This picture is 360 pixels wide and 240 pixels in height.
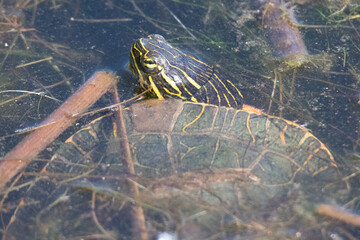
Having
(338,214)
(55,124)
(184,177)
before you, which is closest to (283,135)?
(338,214)

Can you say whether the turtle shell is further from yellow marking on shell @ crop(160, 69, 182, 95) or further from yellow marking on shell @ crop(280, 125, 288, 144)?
yellow marking on shell @ crop(160, 69, 182, 95)

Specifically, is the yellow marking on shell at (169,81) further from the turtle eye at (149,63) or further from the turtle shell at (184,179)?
the turtle shell at (184,179)

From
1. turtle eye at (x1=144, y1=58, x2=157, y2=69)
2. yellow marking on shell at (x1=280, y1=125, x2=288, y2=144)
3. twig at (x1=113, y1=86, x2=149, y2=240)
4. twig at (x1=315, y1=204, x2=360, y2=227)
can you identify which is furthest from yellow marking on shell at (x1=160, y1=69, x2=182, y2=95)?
twig at (x1=315, y1=204, x2=360, y2=227)

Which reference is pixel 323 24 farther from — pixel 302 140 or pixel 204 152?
pixel 204 152

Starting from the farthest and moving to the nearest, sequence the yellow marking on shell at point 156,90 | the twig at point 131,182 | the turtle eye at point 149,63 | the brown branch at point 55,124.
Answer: the yellow marking on shell at point 156,90, the turtle eye at point 149,63, the brown branch at point 55,124, the twig at point 131,182

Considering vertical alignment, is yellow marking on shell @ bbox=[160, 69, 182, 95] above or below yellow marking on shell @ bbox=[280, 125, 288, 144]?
above

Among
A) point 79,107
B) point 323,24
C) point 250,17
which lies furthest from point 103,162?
point 323,24

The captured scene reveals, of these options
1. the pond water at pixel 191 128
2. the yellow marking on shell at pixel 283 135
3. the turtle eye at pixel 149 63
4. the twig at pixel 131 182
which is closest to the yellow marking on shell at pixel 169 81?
the turtle eye at pixel 149 63
